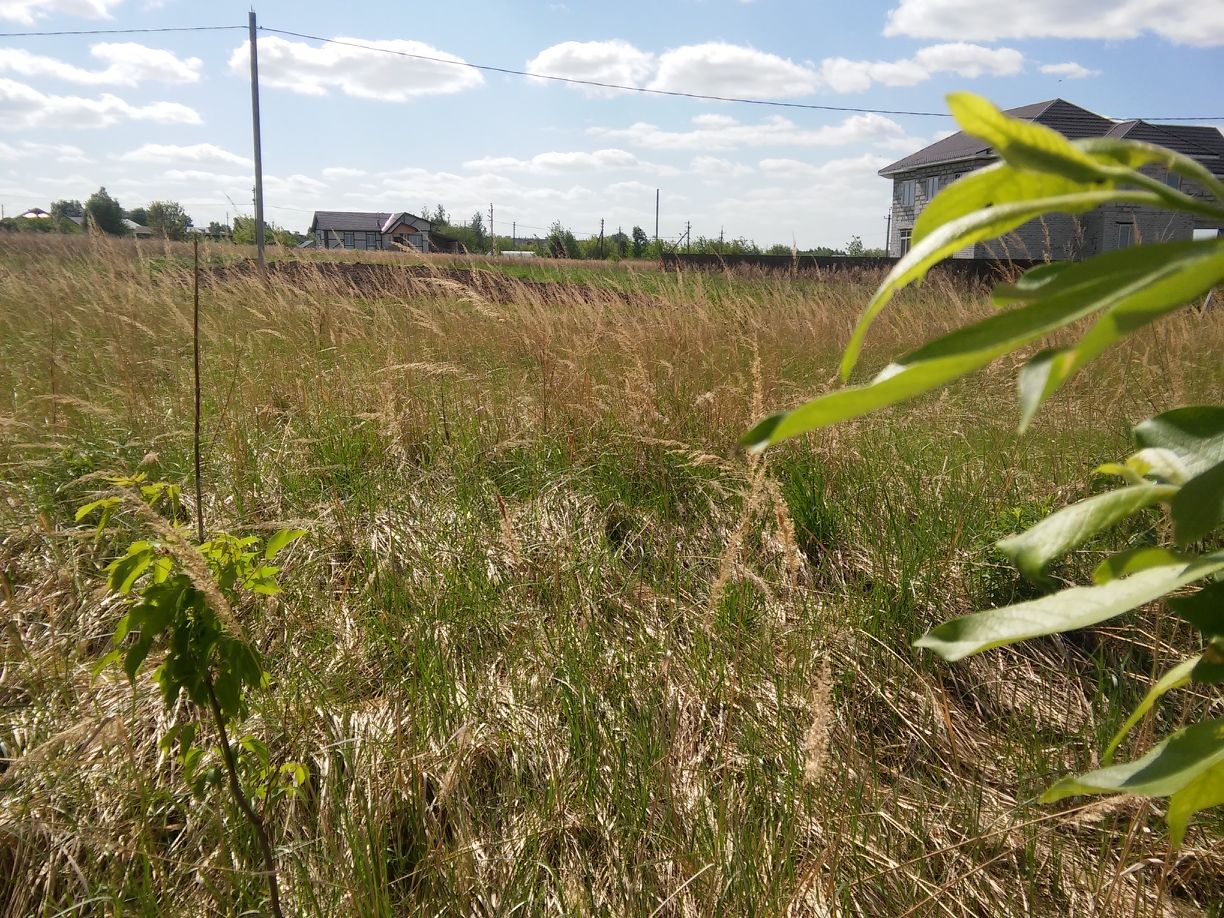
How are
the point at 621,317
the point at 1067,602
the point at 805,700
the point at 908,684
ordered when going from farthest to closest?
the point at 621,317
the point at 908,684
the point at 805,700
the point at 1067,602

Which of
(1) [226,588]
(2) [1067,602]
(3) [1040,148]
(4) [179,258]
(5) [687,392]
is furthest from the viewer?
(4) [179,258]

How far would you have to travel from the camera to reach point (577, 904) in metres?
1.40

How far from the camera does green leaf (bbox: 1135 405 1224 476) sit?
494mm

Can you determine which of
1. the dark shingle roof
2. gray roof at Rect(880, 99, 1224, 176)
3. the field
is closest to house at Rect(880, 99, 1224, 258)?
gray roof at Rect(880, 99, 1224, 176)

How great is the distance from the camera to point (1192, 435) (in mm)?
511

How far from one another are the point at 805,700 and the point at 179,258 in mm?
7445

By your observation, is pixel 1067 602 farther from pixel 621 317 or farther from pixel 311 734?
pixel 621 317

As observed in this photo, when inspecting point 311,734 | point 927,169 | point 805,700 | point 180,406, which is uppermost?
point 927,169

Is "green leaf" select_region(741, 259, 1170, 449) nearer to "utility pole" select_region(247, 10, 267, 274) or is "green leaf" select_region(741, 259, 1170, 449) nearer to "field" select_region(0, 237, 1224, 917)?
"field" select_region(0, 237, 1224, 917)

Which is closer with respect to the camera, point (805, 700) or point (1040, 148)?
point (1040, 148)

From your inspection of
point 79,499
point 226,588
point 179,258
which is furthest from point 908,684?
point 179,258

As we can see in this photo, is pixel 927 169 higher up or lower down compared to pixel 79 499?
higher up

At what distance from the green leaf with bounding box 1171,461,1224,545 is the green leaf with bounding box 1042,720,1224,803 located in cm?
12

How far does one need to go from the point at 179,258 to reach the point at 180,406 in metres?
4.23
